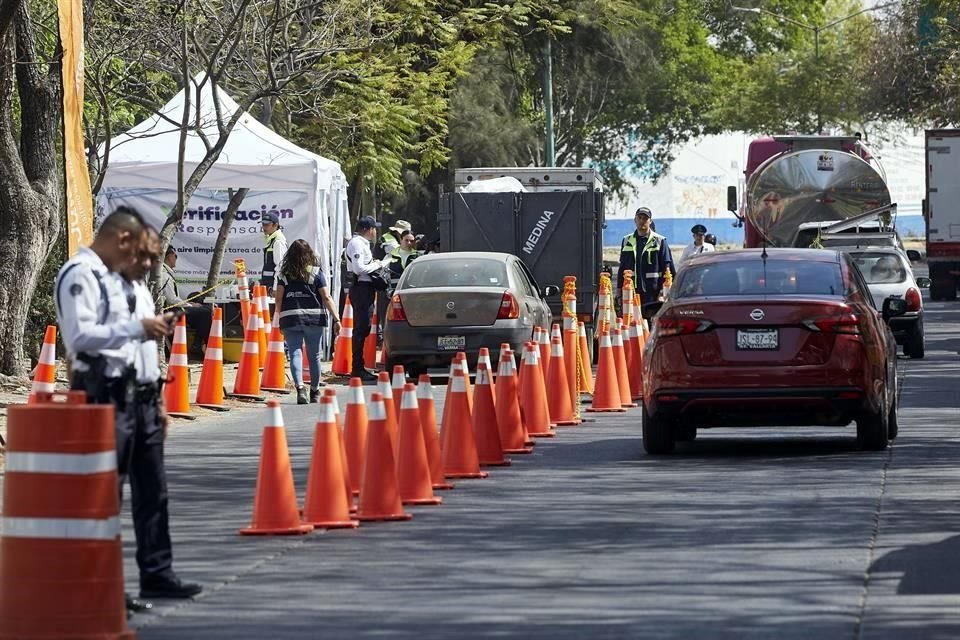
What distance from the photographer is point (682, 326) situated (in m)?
15.2

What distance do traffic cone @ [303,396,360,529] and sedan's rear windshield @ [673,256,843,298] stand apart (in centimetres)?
473

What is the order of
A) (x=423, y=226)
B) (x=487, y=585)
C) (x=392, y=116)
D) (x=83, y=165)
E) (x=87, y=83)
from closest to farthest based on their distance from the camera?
(x=487, y=585)
(x=83, y=165)
(x=87, y=83)
(x=392, y=116)
(x=423, y=226)

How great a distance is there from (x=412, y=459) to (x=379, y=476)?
0.81 meters

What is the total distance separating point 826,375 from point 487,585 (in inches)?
236

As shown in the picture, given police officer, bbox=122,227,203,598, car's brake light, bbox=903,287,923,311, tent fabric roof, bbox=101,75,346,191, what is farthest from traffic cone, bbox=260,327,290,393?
police officer, bbox=122,227,203,598

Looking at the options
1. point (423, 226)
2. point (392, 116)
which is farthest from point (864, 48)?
point (392, 116)

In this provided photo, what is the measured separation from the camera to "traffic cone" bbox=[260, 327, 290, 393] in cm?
2319

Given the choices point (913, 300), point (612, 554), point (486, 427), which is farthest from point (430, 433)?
point (913, 300)

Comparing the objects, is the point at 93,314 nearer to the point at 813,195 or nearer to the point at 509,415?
the point at 509,415

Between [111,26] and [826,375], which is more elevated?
[111,26]

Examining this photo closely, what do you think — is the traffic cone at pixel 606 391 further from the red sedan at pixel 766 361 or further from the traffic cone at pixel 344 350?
the traffic cone at pixel 344 350

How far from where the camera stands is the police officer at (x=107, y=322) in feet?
28.2

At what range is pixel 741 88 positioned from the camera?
8381 centimetres

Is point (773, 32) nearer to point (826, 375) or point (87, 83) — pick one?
point (87, 83)
